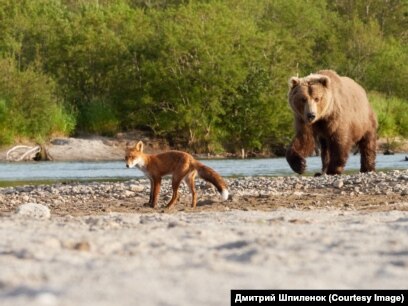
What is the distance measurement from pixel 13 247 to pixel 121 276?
1.69 m

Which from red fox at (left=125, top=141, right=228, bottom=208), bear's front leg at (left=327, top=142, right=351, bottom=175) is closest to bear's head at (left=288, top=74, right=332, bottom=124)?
bear's front leg at (left=327, top=142, right=351, bottom=175)

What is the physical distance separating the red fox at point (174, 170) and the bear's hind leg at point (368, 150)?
6647 mm

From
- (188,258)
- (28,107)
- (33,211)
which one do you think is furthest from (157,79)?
(188,258)

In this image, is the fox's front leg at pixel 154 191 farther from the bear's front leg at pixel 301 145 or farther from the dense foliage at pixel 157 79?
the dense foliage at pixel 157 79

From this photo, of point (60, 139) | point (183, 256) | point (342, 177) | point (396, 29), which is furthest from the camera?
point (396, 29)

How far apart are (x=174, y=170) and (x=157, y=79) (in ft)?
116

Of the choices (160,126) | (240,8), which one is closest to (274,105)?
(160,126)

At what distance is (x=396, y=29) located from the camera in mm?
76812

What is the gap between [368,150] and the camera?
19.8 meters

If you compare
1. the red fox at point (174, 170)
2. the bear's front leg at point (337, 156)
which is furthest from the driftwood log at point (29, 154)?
the red fox at point (174, 170)

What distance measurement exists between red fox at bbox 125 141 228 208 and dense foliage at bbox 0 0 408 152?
1235 inches

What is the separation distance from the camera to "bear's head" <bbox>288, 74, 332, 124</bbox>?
17391mm

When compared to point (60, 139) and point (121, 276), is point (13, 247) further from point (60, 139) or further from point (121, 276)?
point (60, 139)

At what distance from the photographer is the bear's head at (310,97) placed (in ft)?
57.1
